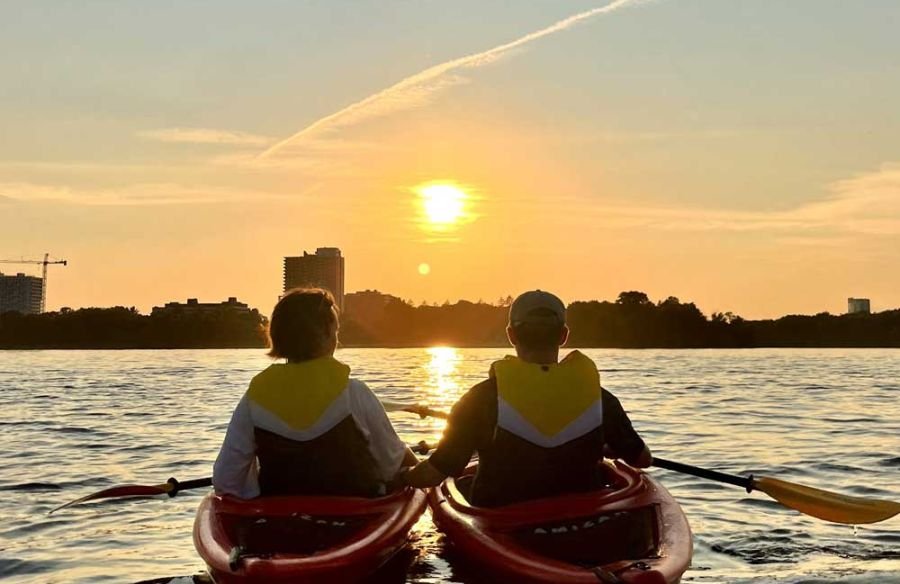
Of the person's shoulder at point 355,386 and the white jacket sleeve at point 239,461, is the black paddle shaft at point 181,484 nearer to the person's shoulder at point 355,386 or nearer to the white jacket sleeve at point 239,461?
the white jacket sleeve at point 239,461

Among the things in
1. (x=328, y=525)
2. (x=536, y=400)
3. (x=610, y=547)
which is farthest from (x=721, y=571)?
(x=328, y=525)

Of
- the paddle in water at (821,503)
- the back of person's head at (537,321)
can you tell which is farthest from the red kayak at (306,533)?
the paddle in water at (821,503)

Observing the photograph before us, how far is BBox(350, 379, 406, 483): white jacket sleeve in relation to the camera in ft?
20.9

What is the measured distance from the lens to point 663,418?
69.4 ft

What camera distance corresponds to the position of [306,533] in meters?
6.16

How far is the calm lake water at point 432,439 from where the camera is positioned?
7.62m

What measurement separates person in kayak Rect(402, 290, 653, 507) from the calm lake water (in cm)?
94

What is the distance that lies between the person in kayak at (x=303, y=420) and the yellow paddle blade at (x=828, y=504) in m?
3.61

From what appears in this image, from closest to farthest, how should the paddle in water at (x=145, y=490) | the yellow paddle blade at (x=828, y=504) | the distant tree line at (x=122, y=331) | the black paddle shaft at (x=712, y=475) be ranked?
the paddle in water at (x=145, y=490) → the yellow paddle blade at (x=828, y=504) → the black paddle shaft at (x=712, y=475) → the distant tree line at (x=122, y=331)

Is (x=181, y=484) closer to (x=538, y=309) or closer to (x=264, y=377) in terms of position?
(x=264, y=377)

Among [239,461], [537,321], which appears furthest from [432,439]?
[537,321]

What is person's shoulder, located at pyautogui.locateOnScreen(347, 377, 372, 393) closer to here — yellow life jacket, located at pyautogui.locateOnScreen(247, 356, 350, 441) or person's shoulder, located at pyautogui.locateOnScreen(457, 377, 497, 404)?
yellow life jacket, located at pyautogui.locateOnScreen(247, 356, 350, 441)

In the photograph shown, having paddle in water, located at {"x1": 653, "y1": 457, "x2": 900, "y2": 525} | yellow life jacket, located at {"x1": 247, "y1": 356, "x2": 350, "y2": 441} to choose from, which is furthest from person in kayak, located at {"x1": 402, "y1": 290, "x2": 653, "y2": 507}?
paddle in water, located at {"x1": 653, "y1": 457, "x2": 900, "y2": 525}

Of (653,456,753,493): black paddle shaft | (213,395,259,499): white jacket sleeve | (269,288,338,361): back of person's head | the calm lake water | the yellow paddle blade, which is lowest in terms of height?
the calm lake water
